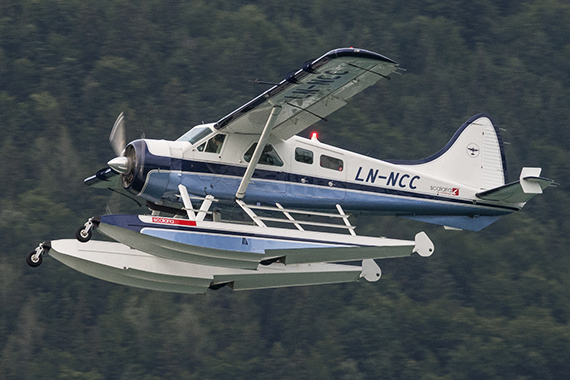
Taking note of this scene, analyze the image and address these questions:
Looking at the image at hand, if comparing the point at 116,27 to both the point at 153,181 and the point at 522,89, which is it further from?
the point at 153,181

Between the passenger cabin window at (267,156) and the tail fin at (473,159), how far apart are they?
2488 millimetres

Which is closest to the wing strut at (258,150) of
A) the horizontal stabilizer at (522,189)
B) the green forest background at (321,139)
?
the horizontal stabilizer at (522,189)

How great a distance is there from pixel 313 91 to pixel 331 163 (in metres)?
1.84

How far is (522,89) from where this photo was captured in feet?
228

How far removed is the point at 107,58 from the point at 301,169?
44.7 metres

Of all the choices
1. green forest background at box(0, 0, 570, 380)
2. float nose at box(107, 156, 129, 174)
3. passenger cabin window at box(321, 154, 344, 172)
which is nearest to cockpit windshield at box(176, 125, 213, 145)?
float nose at box(107, 156, 129, 174)

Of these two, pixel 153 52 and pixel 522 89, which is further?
pixel 522 89

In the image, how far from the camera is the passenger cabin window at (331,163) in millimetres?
17656

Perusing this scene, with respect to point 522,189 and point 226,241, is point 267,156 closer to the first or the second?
point 226,241

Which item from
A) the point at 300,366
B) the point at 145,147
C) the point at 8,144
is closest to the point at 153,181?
the point at 145,147

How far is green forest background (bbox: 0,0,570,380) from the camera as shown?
138 feet

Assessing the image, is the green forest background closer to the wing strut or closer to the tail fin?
the tail fin

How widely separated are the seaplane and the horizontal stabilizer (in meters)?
0.02

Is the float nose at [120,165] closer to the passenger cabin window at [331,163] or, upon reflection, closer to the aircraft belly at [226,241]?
the aircraft belly at [226,241]
